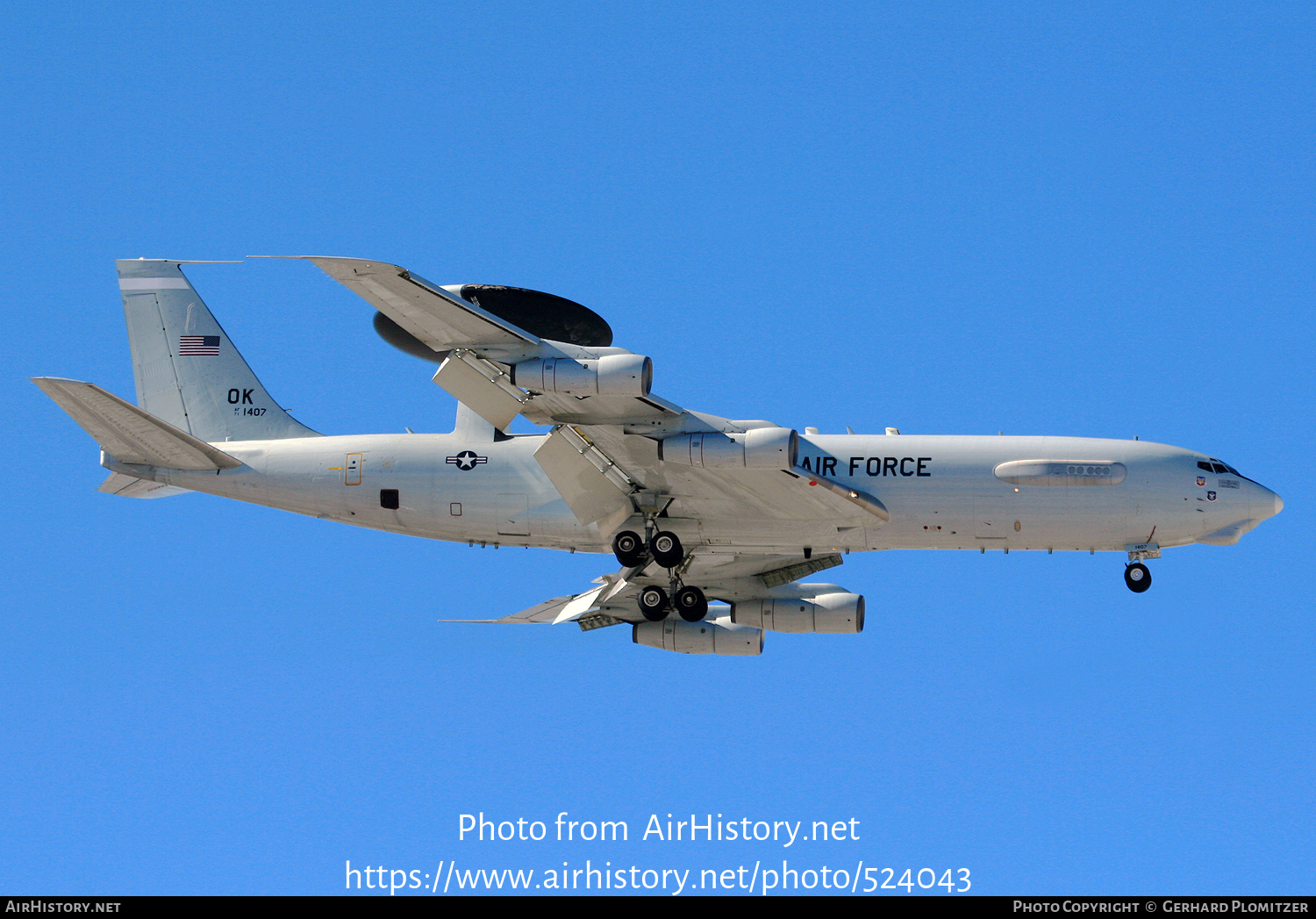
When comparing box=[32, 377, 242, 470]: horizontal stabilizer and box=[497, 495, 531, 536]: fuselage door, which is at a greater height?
box=[32, 377, 242, 470]: horizontal stabilizer

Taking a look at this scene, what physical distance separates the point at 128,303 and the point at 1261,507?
32177 millimetres

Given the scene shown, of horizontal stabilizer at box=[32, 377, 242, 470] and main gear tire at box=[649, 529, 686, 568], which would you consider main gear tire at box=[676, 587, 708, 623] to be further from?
horizontal stabilizer at box=[32, 377, 242, 470]

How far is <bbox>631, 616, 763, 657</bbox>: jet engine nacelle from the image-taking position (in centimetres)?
4109

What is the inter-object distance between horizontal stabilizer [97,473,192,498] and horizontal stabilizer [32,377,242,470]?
27.1 inches

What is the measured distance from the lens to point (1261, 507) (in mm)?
35844

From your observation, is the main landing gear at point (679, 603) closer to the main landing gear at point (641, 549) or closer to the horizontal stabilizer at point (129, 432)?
the main landing gear at point (641, 549)

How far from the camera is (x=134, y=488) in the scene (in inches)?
1556

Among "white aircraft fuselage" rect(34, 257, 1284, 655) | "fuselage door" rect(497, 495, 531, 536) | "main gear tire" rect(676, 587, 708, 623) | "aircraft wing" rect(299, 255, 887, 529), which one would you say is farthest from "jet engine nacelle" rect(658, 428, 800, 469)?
"main gear tire" rect(676, 587, 708, 623)

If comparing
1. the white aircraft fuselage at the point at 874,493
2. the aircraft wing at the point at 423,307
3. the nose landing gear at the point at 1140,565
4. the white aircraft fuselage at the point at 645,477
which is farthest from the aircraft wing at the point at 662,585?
the aircraft wing at the point at 423,307

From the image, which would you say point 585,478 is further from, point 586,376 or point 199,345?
point 199,345
